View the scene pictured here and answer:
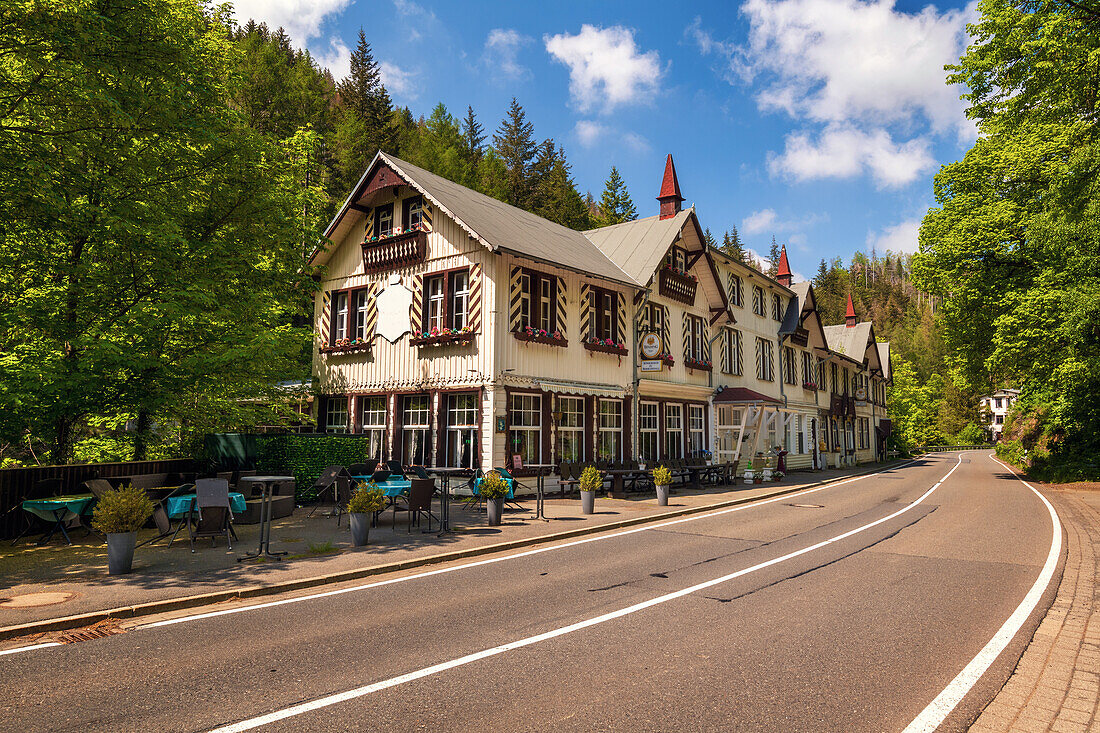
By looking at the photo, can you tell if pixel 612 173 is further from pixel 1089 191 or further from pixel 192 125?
pixel 192 125

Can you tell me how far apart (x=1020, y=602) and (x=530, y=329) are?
13.6 metres

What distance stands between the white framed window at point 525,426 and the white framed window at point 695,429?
32.4ft

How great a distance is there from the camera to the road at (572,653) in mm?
4316

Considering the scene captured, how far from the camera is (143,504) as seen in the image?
880 cm

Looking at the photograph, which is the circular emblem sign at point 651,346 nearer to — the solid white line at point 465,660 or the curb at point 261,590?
the curb at point 261,590

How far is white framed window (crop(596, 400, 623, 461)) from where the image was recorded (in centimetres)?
2169

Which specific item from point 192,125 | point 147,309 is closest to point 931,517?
point 147,309

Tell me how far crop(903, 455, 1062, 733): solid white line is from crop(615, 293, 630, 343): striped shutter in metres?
14.9

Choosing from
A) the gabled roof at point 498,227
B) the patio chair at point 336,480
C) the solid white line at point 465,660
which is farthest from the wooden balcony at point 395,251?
the solid white line at point 465,660

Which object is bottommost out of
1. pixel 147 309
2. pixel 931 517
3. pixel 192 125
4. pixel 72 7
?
pixel 931 517

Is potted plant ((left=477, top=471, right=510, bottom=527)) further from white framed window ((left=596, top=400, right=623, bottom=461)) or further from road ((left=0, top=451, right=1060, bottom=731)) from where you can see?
white framed window ((left=596, top=400, right=623, bottom=461))

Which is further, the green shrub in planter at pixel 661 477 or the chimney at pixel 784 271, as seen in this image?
the chimney at pixel 784 271

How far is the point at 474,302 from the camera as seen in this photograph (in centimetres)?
1861

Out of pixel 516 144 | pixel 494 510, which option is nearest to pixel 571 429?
pixel 494 510
